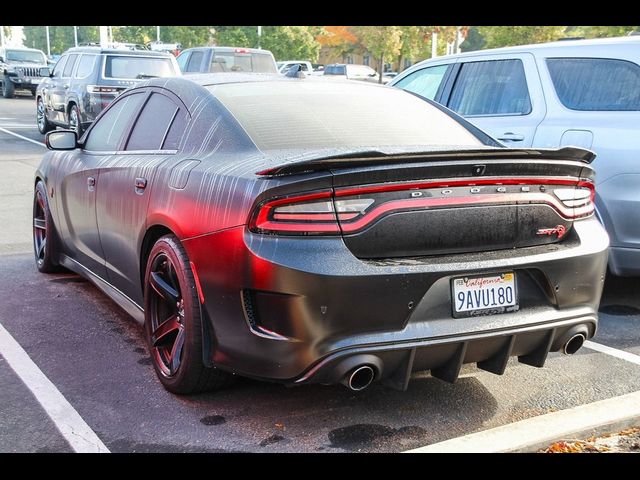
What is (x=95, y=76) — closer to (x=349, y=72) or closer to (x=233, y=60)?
(x=233, y=60)

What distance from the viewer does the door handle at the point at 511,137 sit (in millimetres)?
6066

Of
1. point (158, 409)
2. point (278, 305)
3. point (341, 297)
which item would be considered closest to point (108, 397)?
point (158, 409)

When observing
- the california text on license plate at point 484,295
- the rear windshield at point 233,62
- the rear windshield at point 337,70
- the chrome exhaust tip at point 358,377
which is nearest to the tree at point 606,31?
the rear windshield at point 337,70

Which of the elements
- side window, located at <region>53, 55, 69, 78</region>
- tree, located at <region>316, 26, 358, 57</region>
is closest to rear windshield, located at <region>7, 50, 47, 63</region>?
side window, located at <region>53, 55, 69, 78</region>

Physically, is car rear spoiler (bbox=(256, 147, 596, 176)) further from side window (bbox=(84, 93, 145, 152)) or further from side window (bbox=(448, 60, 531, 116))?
side window (bbox=(448, 60, 531, 116))

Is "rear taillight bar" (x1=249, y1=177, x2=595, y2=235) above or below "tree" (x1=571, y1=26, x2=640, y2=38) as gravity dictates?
below

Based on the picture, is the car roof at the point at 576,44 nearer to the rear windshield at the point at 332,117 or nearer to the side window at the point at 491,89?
the side window at the point at 491,89

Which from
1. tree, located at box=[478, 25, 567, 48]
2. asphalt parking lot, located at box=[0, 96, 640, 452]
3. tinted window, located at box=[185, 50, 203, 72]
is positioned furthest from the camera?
tree, located at box=[478, 25, 567, 48]

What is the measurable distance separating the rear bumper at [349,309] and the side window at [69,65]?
1440cm

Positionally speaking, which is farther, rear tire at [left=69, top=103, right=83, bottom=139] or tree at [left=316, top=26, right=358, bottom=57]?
tree at [left=316, top=26, right=358, bottom=57]

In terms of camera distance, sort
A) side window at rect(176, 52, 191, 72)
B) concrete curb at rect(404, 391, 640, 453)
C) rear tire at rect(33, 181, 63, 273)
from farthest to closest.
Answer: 1. side window at rect(176, 52, 191, 72)
2. rear tire at rect(33, 181, 63, 273)
3. concrete curb at rect(404, 391, 640, 453)

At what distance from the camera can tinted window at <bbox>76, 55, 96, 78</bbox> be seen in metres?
15.7

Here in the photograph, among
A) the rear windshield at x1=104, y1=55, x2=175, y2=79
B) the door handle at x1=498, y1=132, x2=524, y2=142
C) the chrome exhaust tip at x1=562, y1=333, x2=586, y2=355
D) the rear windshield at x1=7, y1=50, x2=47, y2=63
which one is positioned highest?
the door handle at x1=498, y1=132, x2=524, y2=142

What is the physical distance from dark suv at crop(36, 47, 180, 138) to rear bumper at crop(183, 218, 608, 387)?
1203 centimetres
